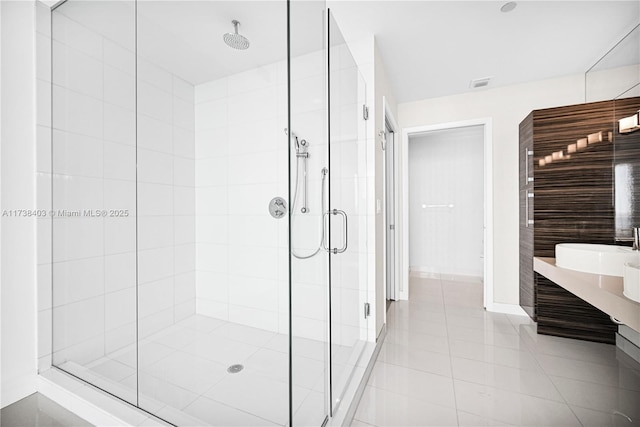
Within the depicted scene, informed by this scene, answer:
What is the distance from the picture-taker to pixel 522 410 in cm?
156

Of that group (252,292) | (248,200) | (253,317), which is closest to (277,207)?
(248,200)

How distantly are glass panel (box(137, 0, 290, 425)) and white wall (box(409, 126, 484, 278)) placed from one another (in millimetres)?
3758

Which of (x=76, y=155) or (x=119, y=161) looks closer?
(x=119, y=161)

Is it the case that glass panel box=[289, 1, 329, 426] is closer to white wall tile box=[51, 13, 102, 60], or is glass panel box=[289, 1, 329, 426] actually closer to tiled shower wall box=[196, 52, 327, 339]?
tiled shower wall box=[196, 52, 327, 339]

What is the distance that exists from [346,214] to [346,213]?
1cm

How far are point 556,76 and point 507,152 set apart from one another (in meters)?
0.82

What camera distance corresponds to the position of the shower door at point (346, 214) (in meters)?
1.54

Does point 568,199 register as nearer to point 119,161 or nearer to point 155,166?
point 155,166

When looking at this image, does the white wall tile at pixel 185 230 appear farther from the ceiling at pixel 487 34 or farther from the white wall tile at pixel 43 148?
the ceiling at pixel 487 34

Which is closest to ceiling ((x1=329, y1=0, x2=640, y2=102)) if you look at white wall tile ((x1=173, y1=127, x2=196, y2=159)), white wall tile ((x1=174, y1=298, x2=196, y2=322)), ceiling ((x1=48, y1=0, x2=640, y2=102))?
ceiling ((x1=48, y1=0, x2=640, y2=102))

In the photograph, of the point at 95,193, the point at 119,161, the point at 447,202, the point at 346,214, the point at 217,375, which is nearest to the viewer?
the point at 217,375

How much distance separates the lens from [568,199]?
2.38m

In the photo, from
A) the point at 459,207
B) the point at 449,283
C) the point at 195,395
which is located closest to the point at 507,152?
the point at 459,207

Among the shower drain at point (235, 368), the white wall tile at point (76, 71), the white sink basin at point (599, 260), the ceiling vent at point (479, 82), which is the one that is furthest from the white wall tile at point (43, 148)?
the ceiling vent at point (479, 82)
